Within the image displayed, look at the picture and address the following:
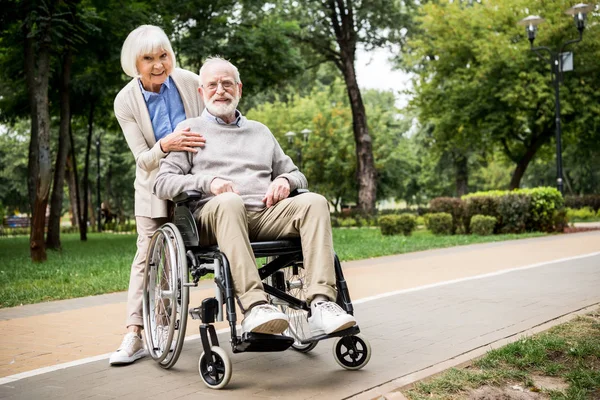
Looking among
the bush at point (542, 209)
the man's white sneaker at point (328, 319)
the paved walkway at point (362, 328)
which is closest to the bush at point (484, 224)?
the bush at point (542, 209)

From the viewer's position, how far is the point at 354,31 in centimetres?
2653

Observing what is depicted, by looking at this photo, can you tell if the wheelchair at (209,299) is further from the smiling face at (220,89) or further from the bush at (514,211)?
the bush at (514,211)

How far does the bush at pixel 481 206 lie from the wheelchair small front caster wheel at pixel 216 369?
15.8 metres

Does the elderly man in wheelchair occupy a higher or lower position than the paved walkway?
higher

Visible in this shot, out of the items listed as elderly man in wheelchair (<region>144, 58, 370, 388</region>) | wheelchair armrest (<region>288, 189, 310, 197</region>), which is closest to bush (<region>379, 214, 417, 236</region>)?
elderly man in wheelchair (<region>144, 58, 370, 388</region>)

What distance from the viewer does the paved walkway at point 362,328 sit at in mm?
3922

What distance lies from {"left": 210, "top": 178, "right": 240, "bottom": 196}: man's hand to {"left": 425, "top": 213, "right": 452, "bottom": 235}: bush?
15387 mm

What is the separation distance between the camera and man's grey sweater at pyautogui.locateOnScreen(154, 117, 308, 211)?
4258 mm

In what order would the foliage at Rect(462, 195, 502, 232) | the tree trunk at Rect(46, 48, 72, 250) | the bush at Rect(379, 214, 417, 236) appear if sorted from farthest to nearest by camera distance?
the bush at Rect(379, 214, 417, 236) < the foliage at Rect(462, 195, 502, 232) < the tree trunk at Rect(46, 48, 72, 250)

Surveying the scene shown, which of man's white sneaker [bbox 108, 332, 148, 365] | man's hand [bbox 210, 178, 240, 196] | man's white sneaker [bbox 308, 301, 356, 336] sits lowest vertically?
man's white sneaker [bbox 108, 332, 148, 365]

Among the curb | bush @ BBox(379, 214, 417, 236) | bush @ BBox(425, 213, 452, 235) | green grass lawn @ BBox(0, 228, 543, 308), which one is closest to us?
the curb

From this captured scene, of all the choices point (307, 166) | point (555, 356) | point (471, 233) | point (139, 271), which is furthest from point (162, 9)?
point (307, 166)

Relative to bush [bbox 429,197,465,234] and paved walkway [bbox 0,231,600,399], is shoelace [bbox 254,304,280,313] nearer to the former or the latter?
paved walkway [bbox 0,231,600,399]

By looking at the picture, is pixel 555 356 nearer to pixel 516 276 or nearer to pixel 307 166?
pixel 516 276
